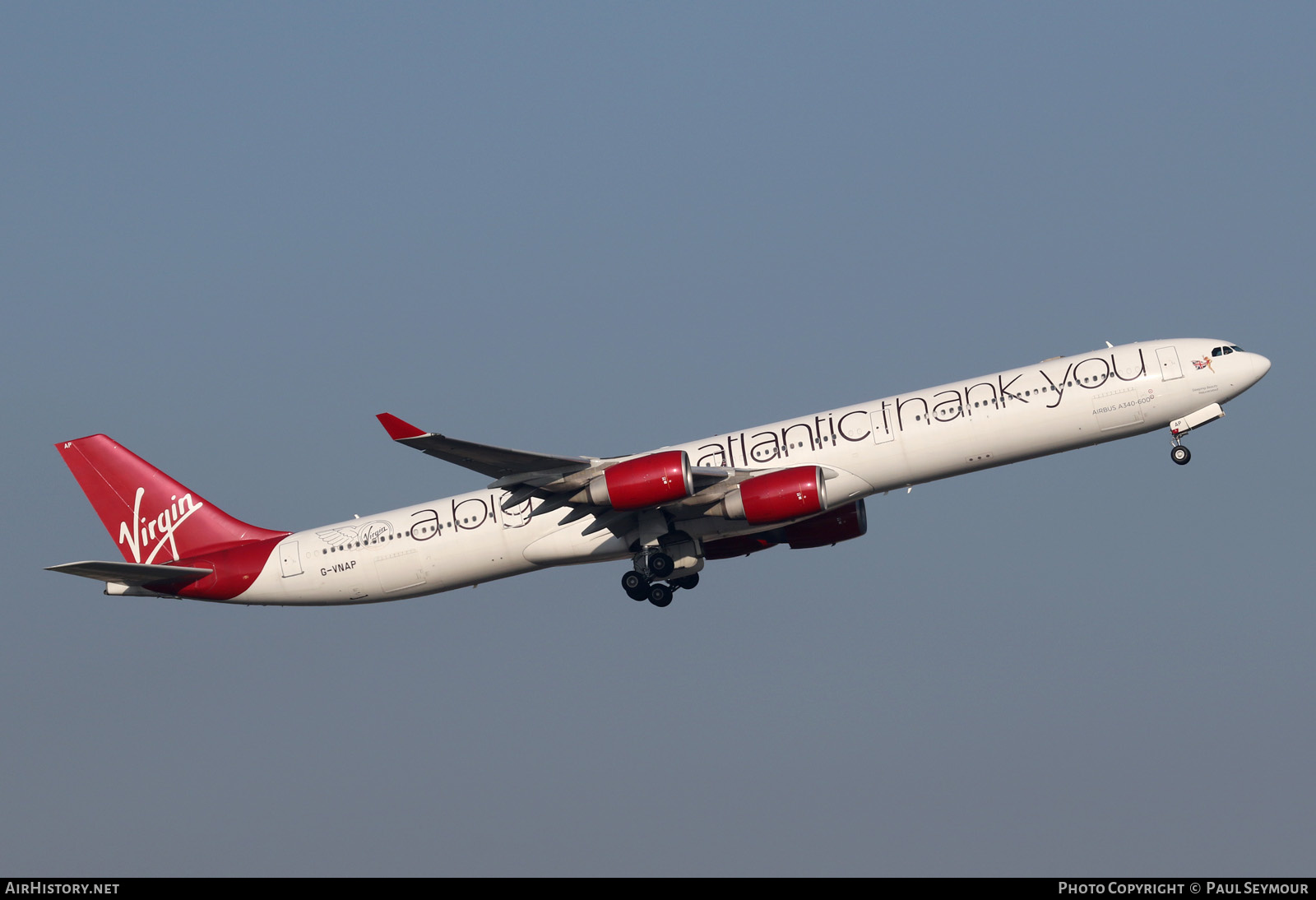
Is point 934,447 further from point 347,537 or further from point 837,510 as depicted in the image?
point 347,537

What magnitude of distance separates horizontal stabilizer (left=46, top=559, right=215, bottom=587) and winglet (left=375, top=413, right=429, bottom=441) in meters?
13.4

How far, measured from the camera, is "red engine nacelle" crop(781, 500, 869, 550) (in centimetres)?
5041


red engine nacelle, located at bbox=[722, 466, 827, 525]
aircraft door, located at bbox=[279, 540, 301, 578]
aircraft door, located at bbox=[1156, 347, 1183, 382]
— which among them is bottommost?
red engine nacelle, located at bbox=[722, 466, 827, 525]

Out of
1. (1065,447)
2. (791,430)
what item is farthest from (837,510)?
(1065,447)

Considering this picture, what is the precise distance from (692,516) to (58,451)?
24.3 meters

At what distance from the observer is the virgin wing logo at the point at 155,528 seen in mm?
53344

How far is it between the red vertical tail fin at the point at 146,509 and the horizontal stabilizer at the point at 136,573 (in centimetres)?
172

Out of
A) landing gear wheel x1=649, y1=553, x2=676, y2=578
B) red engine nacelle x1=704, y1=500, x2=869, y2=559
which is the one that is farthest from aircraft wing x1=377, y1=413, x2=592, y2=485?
red engine nacelle x1=704, y1=500, x2=869, y2=559

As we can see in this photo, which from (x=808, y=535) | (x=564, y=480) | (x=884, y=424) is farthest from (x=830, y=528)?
(x=564, y=480)

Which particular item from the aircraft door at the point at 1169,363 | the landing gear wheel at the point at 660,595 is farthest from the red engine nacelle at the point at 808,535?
the aircraft door at the point at 1169,363

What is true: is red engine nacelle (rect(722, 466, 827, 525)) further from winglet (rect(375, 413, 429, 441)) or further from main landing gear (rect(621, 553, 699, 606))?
winglet (rect(375, 413, 429, 441))

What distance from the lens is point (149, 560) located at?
53281mm

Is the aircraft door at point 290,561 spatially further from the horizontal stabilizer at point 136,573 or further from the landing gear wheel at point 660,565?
the landing gear wheel at point 660,565

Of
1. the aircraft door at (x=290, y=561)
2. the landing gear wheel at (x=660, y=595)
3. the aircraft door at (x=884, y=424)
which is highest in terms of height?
the aircraft door at (x=884, y=424)
